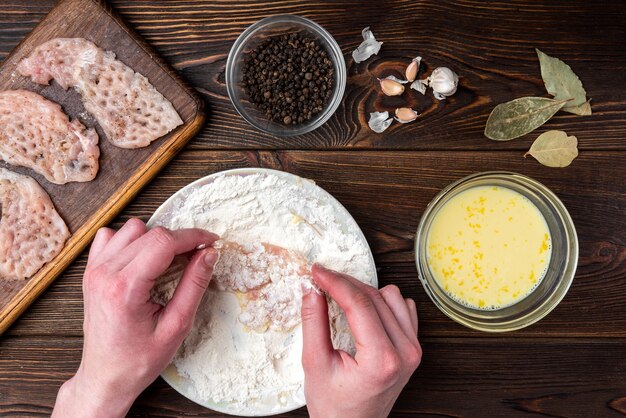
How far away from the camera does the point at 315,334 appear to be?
3.36ft

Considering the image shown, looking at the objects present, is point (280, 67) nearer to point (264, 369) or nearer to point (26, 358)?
point (264, 369)

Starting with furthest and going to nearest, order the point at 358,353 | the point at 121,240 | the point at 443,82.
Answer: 1. the point at 443,82
2. the point at 121,240
3. the point at 358,353

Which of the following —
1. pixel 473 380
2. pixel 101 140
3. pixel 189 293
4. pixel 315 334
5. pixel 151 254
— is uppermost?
pixel 101 140

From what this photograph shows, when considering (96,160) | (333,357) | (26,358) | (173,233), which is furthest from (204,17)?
(26,358)

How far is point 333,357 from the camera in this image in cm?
102

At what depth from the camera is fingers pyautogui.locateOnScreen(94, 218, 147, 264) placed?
3.60ft

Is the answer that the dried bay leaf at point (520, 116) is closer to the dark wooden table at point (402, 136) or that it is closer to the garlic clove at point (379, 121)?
the dark wooden table at point (402, 136)

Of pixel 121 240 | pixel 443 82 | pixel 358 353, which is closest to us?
pixel 358 353

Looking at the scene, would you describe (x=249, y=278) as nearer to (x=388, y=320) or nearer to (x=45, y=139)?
(x=388, y=320)

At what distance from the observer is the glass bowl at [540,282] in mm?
1131

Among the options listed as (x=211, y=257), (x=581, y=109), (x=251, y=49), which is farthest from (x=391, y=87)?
(x=211, y=257)

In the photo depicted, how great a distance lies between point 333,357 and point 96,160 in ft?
2.30

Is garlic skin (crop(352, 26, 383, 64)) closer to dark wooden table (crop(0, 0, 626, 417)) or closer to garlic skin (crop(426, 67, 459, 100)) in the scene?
dark wooden table (crop(0, 0, 626, 417))

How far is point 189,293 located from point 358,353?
36 cm
